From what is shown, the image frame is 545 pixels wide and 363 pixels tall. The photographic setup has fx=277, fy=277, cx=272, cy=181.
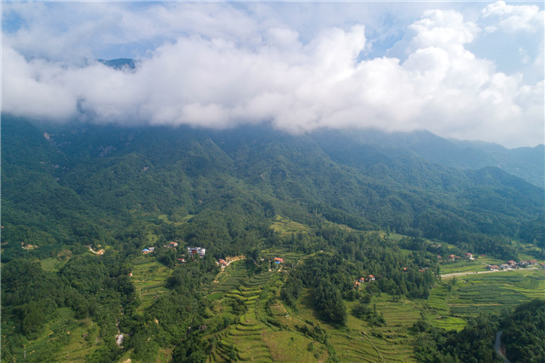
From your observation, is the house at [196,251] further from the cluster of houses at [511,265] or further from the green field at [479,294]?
the cluster of houses at [511,265]

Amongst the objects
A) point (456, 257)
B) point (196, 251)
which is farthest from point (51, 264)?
point (456, 257)

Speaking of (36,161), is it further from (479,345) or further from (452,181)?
(452,181)

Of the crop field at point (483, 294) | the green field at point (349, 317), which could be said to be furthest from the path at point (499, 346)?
the crop field at point (483, 294)

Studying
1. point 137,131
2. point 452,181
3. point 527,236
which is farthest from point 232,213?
→ point 452,181

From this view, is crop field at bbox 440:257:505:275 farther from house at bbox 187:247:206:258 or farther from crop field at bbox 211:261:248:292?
house at bbox 187:247:206:258

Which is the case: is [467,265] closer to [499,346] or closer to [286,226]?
[499,346]

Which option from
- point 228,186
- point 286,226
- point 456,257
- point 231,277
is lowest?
point 231,277
